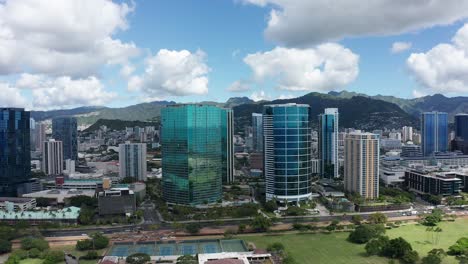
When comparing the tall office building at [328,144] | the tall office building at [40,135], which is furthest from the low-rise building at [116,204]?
the tall office building at [40,135]

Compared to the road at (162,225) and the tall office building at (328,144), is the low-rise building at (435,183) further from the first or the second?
the tall office building at (328,144)

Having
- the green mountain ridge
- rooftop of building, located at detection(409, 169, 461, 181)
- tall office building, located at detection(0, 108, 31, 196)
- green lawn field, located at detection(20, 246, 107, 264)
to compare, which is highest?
the green mountain ridge

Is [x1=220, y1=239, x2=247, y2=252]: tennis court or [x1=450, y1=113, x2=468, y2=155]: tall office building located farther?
[x1=450, y1=113, x2=468, y2=155]: tall office building

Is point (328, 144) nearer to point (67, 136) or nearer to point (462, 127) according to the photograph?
point (462, 127)

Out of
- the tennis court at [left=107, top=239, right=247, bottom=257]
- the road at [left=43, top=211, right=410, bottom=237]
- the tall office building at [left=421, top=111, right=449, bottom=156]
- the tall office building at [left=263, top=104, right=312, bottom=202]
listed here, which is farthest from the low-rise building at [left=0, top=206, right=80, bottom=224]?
the tall office building at [left=421, top=111, right=449, bottom=156]

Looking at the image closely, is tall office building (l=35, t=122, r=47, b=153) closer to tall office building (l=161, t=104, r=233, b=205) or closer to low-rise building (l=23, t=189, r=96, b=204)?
low-rise building (l=23, t=189, r=96, b=204)

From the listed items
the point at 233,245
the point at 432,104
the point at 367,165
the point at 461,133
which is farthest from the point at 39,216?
the point at 432,104
